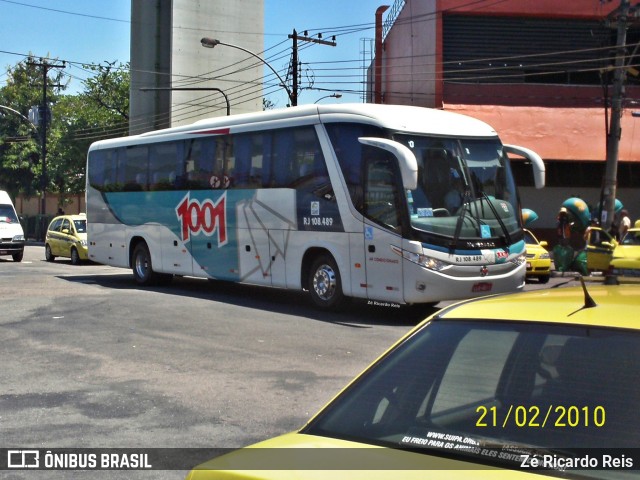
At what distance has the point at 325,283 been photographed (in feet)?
51.9

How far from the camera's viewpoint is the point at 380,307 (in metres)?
17.3

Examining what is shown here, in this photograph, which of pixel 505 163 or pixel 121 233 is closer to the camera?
pixel 505 163

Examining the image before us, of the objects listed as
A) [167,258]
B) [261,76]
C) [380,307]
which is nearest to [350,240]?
[380,307]

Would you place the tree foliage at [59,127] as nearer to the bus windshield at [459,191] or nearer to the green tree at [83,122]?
the green tree at [83,122]

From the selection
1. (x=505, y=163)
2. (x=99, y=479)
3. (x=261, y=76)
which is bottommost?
(x=99, y=479)

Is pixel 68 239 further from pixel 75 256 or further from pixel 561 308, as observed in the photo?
Answer: pixel 561 308

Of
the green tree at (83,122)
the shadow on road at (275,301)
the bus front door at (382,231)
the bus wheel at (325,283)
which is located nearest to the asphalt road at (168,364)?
the shadow on road at (275,301)

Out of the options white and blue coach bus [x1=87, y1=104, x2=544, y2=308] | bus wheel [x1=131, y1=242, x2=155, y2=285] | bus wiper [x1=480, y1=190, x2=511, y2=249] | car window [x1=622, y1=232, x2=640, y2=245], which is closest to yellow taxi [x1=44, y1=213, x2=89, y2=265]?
bus wheel [x1=131, y1=242, x2=155, y2=285]

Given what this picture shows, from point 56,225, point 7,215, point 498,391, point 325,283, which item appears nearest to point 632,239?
point 325,283

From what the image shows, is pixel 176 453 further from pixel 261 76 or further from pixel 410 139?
pixel 261 76

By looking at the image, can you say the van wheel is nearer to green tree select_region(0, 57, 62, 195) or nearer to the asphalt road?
the asphalt road

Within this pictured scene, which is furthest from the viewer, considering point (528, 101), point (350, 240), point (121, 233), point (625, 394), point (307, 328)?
point (528, 101)

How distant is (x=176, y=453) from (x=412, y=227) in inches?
314

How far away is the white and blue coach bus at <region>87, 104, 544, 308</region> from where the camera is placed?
46.8ft
